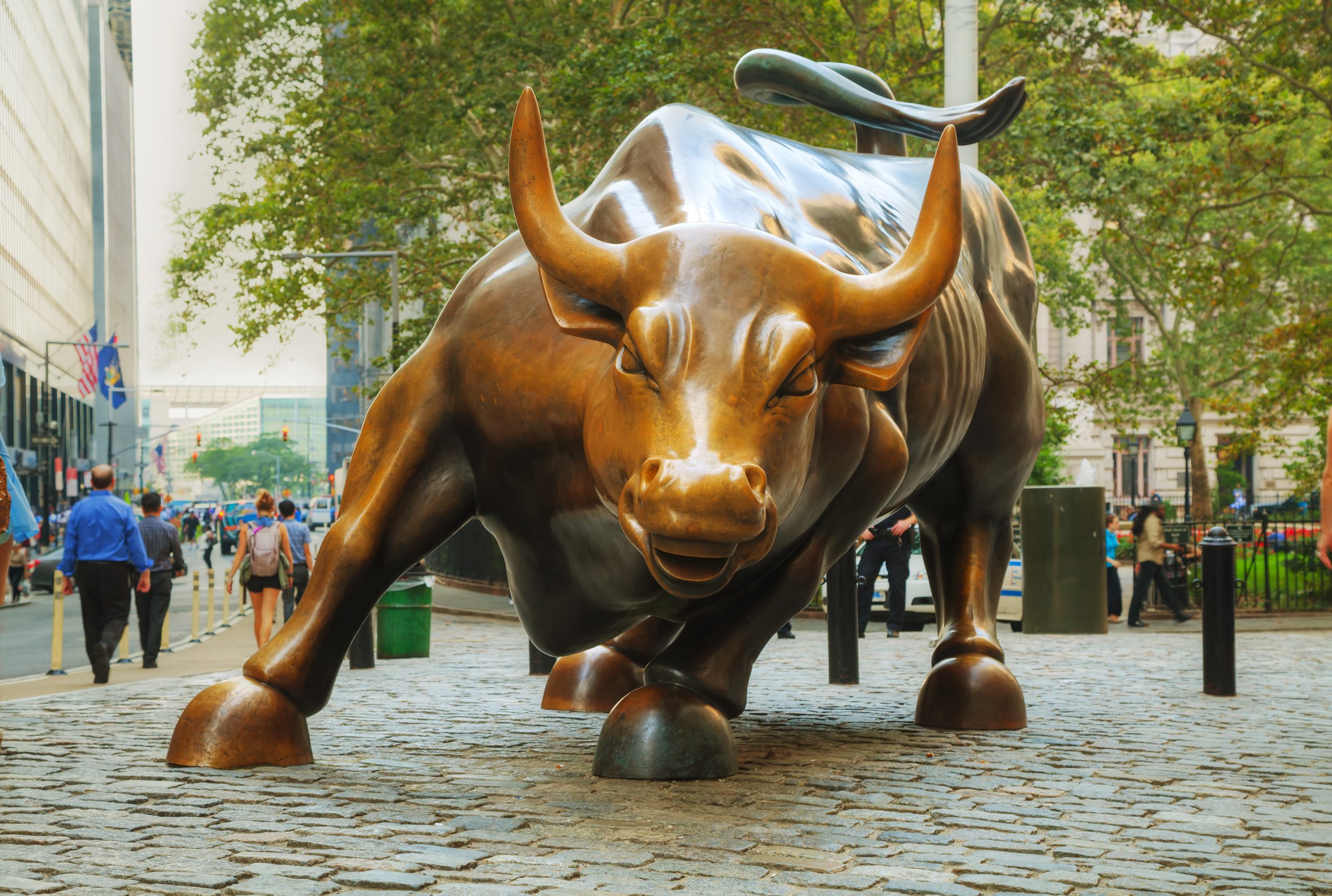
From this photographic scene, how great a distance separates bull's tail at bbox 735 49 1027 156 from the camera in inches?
265

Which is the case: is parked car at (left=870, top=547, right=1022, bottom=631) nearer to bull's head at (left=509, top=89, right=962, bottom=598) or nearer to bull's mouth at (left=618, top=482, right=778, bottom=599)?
bull's head at (left=509, top=89, right=962, bottom=598)

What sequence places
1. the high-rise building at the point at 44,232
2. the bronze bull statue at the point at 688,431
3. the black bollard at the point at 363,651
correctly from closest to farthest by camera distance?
the bronze bull statue at the point at 688,431, the black bollard at the point at 363,651, the high-rise building at the point at 44,232

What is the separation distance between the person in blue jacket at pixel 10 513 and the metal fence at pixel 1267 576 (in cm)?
1415

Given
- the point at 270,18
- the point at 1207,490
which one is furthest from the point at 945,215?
the point at 1207,490

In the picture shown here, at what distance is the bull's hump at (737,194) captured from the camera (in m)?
4.62

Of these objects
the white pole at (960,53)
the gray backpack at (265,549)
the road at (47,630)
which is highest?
the white pole at (960,53)

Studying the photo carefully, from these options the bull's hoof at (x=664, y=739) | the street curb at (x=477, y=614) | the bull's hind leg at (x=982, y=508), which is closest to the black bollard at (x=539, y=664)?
the bull's hind leg at (x=982, y=508)

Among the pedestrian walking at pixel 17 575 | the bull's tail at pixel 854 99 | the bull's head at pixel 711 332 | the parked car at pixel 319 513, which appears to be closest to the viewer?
the bull's head at pixel 711 332

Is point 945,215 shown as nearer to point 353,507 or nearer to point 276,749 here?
point 353,507

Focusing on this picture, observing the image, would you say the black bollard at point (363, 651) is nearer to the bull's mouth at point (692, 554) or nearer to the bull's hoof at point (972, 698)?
the bull's hoof at point (972, 698)

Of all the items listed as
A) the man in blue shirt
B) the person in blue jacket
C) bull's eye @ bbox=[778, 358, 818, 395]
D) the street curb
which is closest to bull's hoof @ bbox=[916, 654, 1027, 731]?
bull's eye @ bbox=[778, 358, 818, 395]

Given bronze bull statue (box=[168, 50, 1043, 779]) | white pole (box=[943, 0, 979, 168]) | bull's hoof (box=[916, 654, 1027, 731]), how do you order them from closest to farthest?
1. bronze bull statue (box=[168, 50, 1043, 779])
2. bull's hoof (box=[916, 654, 1027, 731])
3. white pole (box=[943, 0, 979, 168])

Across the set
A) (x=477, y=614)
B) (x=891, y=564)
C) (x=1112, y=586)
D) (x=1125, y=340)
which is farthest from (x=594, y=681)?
(x=1125, y=340)

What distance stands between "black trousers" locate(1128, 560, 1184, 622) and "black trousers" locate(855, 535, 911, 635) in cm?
385
